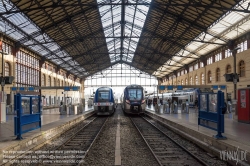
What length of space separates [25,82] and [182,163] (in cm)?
3200

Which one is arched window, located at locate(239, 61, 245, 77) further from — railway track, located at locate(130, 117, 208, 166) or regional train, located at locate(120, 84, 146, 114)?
railway track, located at locate(130, 117, 208, 166)

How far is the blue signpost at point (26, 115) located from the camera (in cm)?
910

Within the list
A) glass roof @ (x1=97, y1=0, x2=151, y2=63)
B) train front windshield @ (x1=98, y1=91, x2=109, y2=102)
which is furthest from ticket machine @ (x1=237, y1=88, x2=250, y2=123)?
glass roof @ (x1=97, y1=0, x2=151, y2=63)

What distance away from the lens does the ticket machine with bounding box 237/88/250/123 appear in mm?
12906

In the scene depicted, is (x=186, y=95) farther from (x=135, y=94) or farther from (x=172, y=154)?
(x=172, y=154)

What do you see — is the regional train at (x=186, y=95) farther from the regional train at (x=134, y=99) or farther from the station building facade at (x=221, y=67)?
the regional train at (x=134, y=99)

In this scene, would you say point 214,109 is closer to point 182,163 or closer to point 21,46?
point 182,163

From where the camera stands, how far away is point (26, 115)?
9859 millimetres

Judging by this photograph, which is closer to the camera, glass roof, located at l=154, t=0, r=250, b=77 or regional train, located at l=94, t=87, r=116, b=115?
glass roof, located at l=154, t=0, r=250, b=77

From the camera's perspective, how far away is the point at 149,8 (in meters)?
26.2

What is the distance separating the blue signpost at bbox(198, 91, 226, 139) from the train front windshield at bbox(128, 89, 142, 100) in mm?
13501

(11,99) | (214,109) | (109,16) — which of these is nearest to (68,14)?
(109,16)

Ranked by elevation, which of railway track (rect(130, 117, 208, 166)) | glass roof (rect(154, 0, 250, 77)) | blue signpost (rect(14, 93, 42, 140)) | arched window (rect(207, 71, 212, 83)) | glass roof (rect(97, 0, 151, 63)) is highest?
glass roof (rect(97, 0, 151, 63))

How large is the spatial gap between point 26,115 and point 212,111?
742 cm
